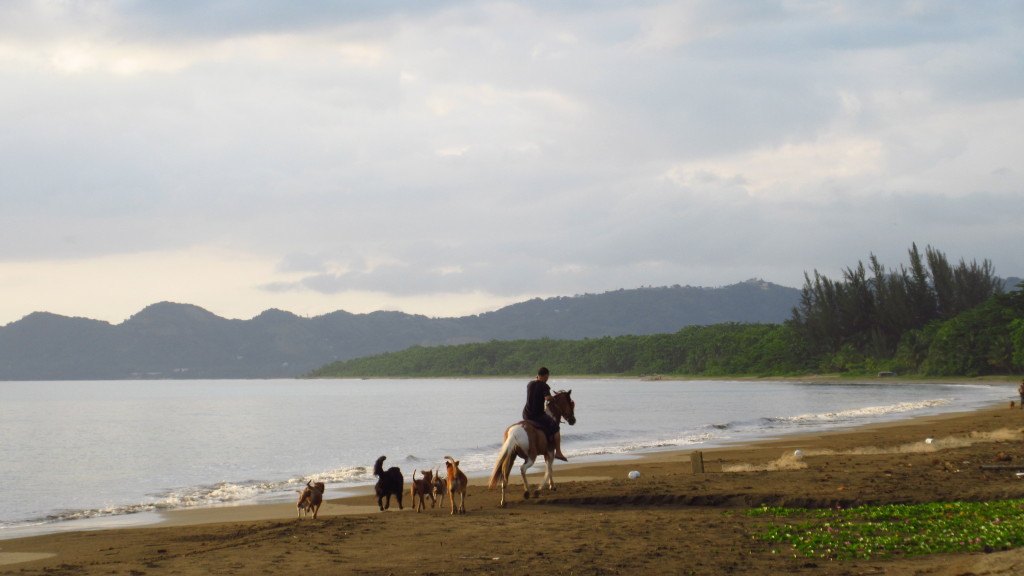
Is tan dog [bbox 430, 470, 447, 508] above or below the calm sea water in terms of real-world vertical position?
above

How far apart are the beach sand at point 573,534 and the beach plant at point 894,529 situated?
0.89 ft

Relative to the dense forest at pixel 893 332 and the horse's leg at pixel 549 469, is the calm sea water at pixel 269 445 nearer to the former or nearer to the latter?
the horse's leg at pixel 549 469

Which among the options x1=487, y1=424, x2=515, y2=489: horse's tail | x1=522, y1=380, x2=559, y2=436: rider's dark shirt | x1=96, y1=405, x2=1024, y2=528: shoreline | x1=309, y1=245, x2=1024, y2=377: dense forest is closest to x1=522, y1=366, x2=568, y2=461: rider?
x1=522, y1=380, x2=559, y2=436: rider's dark shirt

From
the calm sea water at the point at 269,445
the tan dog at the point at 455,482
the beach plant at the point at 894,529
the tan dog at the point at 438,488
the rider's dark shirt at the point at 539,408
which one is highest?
the rider's dark shirt at the point at 539,408

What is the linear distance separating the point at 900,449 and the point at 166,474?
21354mm

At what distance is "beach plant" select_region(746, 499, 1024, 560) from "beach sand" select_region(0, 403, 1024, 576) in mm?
272

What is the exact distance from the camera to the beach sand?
9.77 metres

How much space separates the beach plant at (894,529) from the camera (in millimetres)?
10016

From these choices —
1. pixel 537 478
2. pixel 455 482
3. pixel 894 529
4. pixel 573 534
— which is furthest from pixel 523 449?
pixel 537 478

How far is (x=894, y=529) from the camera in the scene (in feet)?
36.3

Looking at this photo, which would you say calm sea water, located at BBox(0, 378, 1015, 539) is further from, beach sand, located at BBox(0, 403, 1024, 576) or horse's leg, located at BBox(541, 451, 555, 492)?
horse's leg, located at BBox(541, 451, 555, 492)

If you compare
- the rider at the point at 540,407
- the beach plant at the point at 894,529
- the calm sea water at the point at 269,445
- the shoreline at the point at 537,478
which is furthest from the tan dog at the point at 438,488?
the calm sea water at the point at 269,445

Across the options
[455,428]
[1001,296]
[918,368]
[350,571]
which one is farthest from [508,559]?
[918,368]

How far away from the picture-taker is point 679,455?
87.8 ft
